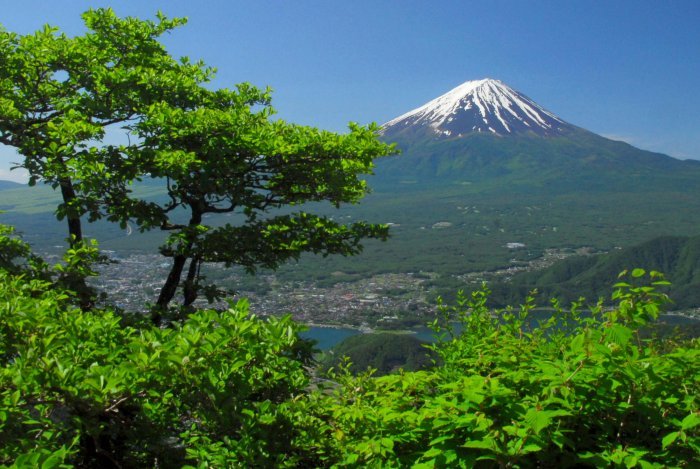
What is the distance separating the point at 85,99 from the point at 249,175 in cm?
271

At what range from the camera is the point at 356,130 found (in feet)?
Answer: 27.5

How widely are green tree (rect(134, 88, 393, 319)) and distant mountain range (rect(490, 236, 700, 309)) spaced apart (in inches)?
5235

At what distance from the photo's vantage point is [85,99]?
8.20 m

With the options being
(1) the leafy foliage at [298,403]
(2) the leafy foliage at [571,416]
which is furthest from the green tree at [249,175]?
(2) the leafy foliage at [571,416]

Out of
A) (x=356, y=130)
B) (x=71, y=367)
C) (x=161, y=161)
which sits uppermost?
(x=356, y=130)

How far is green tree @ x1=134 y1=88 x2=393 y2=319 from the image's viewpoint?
296 inches

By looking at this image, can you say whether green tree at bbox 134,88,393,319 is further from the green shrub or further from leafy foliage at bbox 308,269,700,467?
leafy foliage at bbox 308,269,700,467

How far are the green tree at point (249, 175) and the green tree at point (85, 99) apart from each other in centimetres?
59

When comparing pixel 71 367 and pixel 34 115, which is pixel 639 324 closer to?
pixel 71 367

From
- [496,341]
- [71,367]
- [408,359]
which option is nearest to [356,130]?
[496,341]

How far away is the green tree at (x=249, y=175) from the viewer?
24.7 ft

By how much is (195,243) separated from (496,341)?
16.4 ft

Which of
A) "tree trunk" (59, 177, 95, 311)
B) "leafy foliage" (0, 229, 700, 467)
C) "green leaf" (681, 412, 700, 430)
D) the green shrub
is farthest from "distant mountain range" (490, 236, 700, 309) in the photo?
"green leaf" (681, 412, 700, 430)

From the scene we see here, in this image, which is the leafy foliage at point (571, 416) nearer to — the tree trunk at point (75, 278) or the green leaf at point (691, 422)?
the green leaf at point (691, 422)
